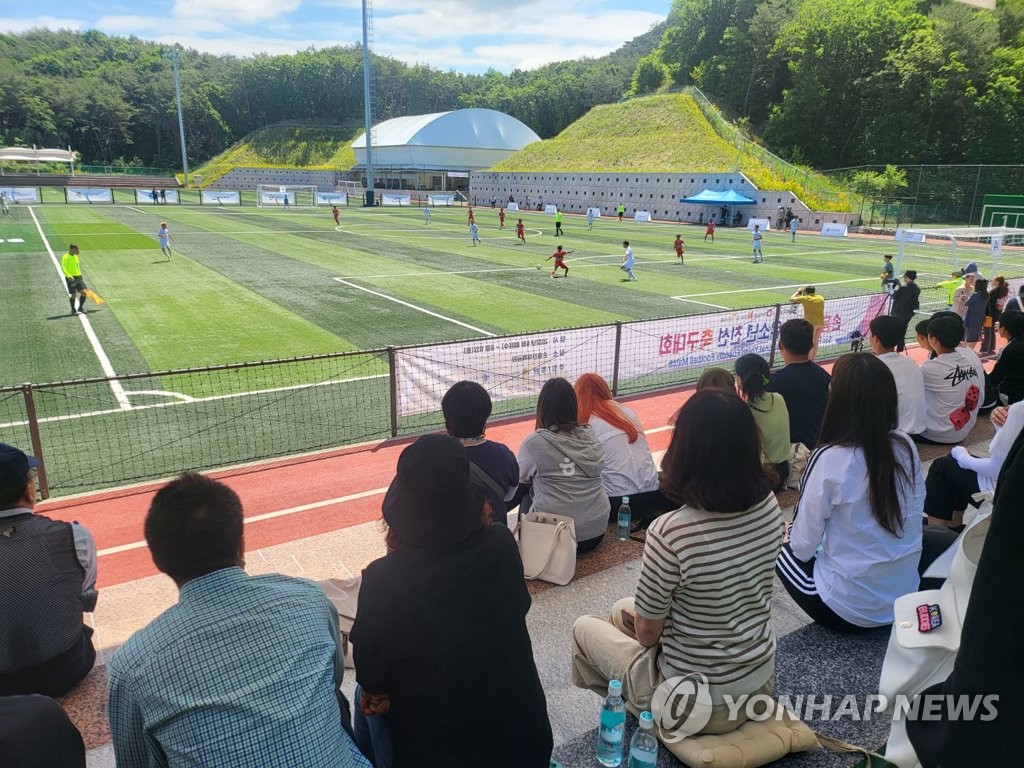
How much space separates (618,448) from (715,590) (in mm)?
2983

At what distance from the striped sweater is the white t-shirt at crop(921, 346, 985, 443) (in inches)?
210

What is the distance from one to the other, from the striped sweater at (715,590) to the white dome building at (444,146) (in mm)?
92908

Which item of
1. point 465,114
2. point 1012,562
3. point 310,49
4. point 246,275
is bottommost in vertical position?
point 246,275

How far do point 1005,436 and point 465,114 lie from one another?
3848 inches

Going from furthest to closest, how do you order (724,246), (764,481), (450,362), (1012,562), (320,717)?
(724,246), (450,362), (764,481), (320,717), (1012,562)

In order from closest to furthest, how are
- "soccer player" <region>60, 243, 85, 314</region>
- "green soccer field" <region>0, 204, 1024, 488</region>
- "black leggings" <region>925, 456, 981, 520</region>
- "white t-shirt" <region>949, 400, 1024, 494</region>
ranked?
"white t-shirt" <region>949, 400, 1024, 494</region> < "black leggings" <region>925, 456, 981, 520</region> < "green soccer field" <region>0, 204, 1024, 488</region> < "soccer player" <region>60, 243, 85, 314</region>

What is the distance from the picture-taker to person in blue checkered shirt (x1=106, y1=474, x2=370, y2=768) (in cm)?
203

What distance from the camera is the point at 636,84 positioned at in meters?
109

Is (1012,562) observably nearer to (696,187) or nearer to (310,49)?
(696,187)

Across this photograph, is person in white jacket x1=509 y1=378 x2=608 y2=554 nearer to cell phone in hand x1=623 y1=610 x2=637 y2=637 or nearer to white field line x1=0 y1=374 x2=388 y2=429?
cell phone in hand x1=623 y1=610 x2=637 y2=637

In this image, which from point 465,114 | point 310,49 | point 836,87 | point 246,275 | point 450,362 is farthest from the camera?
point 310,49

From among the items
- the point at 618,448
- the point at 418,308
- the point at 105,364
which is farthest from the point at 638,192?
the point at 618,448

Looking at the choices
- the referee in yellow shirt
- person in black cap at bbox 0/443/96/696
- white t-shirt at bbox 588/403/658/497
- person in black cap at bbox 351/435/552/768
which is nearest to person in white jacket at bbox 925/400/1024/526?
white t-shirt at bbox 588/403/658/497

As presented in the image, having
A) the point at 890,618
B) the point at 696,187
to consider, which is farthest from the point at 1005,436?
the point at 696,187
